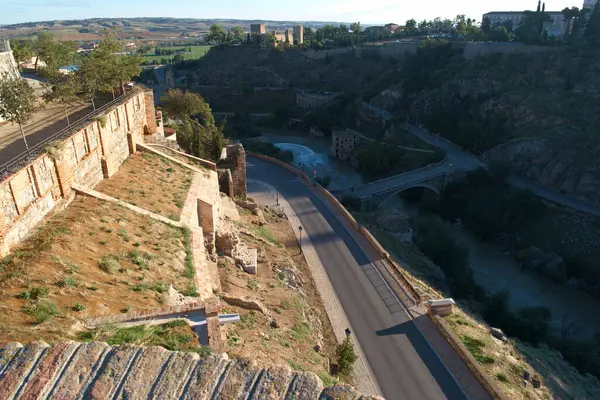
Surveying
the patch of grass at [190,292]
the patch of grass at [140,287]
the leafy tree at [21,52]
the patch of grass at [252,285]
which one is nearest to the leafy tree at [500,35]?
the leafy tree at [21,52]

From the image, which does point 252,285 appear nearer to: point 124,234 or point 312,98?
point 124,234

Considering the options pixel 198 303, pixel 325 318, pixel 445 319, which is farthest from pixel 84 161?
pixel 445 319

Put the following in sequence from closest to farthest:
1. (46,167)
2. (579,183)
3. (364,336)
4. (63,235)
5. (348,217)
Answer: (63,235) → (46,167) → (364,336) → (348,217) → (579,183)

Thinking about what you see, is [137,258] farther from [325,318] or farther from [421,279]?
[421,279]

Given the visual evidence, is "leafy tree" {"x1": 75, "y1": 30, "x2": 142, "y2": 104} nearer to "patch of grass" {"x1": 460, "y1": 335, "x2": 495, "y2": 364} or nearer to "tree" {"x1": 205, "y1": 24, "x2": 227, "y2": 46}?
"patch of grass" {"x1": 460, "y1": 335, "x2": 495, "y2": 364}

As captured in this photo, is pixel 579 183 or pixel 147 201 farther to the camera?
pixel 579 183

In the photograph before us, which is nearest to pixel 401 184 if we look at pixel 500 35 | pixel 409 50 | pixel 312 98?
pixel 312 98

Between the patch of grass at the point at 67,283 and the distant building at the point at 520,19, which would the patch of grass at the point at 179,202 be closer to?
the patch of grass at the point at 67,283
